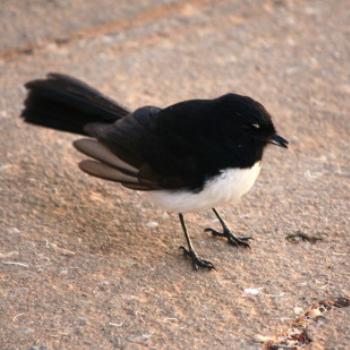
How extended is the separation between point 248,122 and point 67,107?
4.46 feet

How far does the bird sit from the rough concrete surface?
11.0 inches

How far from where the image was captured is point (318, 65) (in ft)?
23.0

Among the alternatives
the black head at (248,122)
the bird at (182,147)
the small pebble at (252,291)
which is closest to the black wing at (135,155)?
the bird at (182,147)

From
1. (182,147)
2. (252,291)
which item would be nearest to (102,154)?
(182,147)

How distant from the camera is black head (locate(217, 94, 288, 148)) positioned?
183 inches

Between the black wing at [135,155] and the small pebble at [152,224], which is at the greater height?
the black wing at [135,155]

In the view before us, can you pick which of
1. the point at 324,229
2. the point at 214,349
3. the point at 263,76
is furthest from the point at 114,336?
the point at 263,76

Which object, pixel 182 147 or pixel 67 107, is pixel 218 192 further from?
pixel 67 107

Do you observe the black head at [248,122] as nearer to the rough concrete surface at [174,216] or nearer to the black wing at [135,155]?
the black wing at [135,155]

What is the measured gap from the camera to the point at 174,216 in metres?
5.37

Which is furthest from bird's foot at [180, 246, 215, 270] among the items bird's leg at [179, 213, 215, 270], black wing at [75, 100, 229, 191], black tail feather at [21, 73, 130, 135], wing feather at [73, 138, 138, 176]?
black tail feather at [21, 73, 130, 135]

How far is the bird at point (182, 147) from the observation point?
15.3 feet

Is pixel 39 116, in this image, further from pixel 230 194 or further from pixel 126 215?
pixel 230 194

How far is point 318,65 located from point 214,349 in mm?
3512
